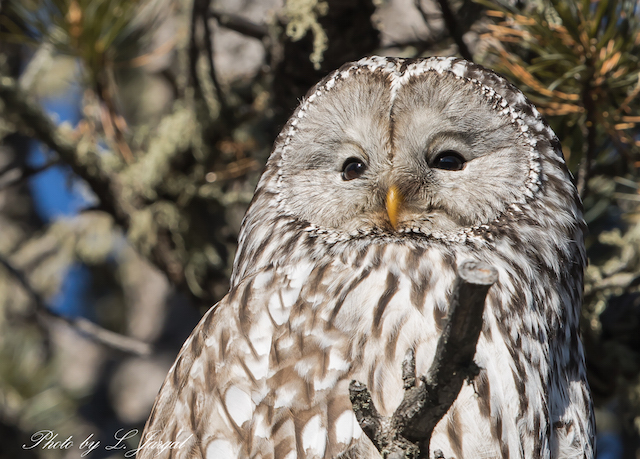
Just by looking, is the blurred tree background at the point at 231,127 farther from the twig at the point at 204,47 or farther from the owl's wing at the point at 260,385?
the owl's wing at the point at 260,385

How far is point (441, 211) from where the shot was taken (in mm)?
1933

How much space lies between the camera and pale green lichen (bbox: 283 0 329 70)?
2701 millimetres

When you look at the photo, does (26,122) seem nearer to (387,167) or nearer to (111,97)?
(111,97)

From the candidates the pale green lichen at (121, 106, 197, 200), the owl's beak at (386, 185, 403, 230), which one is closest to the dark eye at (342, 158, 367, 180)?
the owl's beak at (386, 185, 403, 230)

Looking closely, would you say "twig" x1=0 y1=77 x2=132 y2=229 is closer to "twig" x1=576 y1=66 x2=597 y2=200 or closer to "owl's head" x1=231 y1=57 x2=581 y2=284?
"owl's head" x1=231 y1=57 x2=581 y2=284

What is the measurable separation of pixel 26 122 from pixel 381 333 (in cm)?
219

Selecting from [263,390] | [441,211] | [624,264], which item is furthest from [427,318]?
[624,264]

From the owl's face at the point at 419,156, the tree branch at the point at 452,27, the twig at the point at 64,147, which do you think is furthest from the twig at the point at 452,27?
the twig at the point at 64,147

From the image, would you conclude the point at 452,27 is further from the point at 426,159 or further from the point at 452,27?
the point at 426,159

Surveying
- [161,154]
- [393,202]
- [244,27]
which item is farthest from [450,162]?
[161,154]

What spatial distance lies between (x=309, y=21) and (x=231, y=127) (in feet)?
3.12

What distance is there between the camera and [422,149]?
191 centimetres

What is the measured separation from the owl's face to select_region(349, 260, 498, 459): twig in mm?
731

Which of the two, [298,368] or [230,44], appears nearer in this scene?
[298,368]
